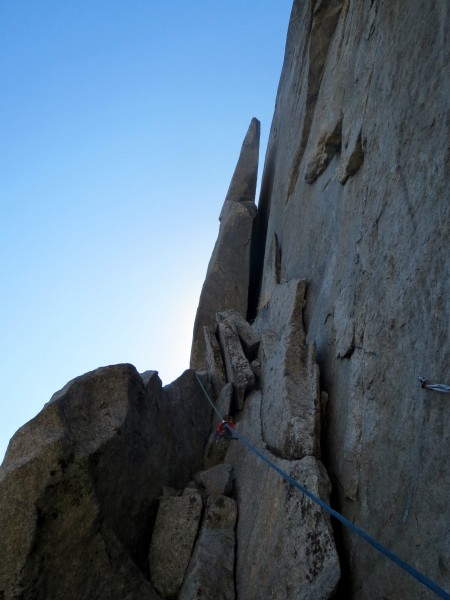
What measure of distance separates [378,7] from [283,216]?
5.39m

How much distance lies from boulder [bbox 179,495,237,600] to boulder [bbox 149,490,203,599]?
0.41ft

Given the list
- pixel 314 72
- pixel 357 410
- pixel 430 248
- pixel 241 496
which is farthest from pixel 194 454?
pixel 314 72

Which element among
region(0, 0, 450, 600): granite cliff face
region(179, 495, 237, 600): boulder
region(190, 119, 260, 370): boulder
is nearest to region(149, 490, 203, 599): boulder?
region(0, 0, 450, 600): granite cliff face

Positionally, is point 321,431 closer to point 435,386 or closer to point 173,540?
point 173,540

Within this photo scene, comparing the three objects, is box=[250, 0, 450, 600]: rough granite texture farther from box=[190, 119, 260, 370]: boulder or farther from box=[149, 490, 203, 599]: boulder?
box=[190, 119, 260, 370]: boulder

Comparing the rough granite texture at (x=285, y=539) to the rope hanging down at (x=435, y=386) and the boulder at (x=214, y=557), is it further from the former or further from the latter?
the rope hanging down at (x=435, y=386)

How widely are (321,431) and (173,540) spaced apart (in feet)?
6.44

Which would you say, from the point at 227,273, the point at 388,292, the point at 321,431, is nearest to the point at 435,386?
the point at 388,292

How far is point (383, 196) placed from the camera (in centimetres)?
497

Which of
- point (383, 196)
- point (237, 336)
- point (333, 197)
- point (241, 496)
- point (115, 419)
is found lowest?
point (241, 496)

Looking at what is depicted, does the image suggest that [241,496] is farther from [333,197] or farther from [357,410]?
[333,197]

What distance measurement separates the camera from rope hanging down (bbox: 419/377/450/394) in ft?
10.3

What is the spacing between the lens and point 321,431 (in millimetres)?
5480

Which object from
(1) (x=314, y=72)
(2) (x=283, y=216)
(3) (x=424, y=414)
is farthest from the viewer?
(2) (x=283, y=216)
